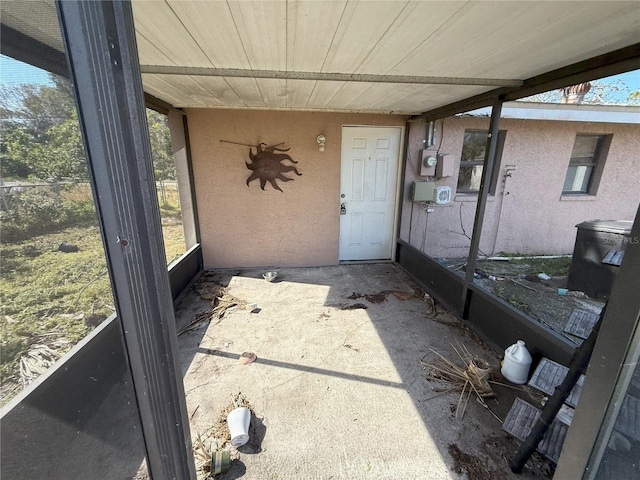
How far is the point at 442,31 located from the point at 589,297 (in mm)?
4248

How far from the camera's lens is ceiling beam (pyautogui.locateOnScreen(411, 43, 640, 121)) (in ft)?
5.63

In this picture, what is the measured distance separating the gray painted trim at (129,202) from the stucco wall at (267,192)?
3.71 m

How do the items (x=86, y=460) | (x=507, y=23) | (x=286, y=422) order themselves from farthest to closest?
(x=286, y=422)
(x=507, y=23)
(x=86, y=460)

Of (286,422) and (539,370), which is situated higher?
(539,370)

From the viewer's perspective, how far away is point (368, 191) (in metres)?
4.62

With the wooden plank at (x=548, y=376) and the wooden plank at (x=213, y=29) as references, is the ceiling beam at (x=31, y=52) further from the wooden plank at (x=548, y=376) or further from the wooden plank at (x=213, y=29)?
the wooden plank at (x=548, y=376)

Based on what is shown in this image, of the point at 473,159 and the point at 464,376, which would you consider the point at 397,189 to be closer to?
the point at 473,159

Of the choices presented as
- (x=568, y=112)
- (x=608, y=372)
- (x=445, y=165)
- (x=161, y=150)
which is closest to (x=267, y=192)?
(x=161, y=150)

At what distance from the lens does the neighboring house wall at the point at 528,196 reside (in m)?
4.69

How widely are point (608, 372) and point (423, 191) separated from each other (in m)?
3.72

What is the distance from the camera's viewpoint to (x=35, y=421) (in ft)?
2.61

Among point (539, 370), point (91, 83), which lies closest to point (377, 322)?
point (539, 370)

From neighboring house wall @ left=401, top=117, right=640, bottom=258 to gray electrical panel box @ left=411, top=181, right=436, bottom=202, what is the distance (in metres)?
0.18

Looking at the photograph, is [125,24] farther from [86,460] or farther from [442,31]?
[442,31]
